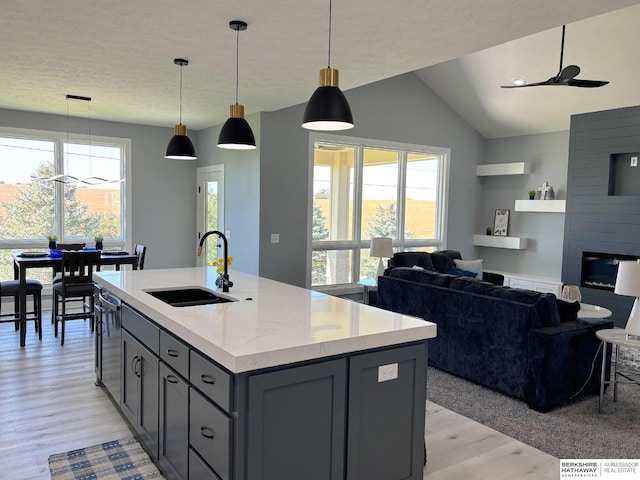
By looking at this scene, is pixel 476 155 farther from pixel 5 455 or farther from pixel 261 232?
pixel 5 455

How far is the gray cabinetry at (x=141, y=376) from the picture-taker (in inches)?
104

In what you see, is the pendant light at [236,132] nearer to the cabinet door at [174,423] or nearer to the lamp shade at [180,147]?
the lamp shade at [180,147]

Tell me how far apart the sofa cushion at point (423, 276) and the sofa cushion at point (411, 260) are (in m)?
1.54

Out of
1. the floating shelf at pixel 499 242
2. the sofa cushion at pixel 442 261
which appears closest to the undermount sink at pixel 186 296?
the sofa cushion at pixel 442 261

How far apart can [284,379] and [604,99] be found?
21.0 feet

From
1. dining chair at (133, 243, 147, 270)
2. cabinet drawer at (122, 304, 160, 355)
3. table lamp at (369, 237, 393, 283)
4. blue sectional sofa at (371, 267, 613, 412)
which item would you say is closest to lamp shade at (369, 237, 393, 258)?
table lamp at (369, 237, 393, 283)

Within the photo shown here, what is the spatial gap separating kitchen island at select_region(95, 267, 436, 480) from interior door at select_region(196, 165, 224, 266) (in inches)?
172

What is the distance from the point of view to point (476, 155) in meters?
8.52

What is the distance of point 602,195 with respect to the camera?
6598 millimetres

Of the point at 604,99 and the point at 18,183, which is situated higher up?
the point at 604,99

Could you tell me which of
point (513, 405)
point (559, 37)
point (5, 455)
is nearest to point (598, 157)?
point (559, 37)

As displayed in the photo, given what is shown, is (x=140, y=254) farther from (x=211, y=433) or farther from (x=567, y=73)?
(x=567, y=73)

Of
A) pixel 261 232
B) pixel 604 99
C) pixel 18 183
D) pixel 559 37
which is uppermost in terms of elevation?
pixel 559 37

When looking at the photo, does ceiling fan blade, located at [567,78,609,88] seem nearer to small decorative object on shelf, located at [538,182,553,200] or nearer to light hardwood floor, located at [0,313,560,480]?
small decorative object on shelf, located at [538,182,553,200]
